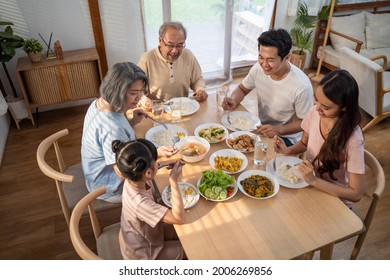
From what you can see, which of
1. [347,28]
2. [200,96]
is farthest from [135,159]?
[347,28]

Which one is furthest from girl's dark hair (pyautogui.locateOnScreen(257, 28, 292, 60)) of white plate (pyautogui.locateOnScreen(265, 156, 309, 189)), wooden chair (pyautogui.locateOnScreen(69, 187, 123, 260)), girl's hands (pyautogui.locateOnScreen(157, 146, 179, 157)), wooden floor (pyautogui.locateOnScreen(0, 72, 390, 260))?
wooden floor (pyautogui.locateOnScreen(0, 72, 390, 260))

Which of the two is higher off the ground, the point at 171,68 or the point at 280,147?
the point at 171,68

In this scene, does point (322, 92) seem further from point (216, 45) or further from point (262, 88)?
point (216, 45)

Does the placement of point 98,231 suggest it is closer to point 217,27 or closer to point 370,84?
point 370,84

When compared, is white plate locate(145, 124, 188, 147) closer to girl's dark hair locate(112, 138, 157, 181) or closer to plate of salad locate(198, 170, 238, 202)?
plate of salad locate(198, 170, 238, 202)

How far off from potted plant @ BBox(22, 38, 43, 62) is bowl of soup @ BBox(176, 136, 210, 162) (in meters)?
2.25

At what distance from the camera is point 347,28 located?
4.53 m

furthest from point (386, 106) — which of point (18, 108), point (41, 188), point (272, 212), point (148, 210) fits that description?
point (18, 108)

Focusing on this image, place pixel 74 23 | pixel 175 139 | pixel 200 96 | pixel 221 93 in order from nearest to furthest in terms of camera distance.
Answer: pixel 175 139
pixel 221 93
pixel 200 96
pixel 74 23

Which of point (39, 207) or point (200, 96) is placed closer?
point (200, 96)

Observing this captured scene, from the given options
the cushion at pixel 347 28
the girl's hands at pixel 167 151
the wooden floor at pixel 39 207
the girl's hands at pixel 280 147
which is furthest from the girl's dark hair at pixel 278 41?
the cushion at pixel 347 28

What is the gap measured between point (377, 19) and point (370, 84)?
199 cm

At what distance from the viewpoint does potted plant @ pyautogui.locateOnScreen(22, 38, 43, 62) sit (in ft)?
10.8

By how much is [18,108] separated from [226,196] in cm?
292
